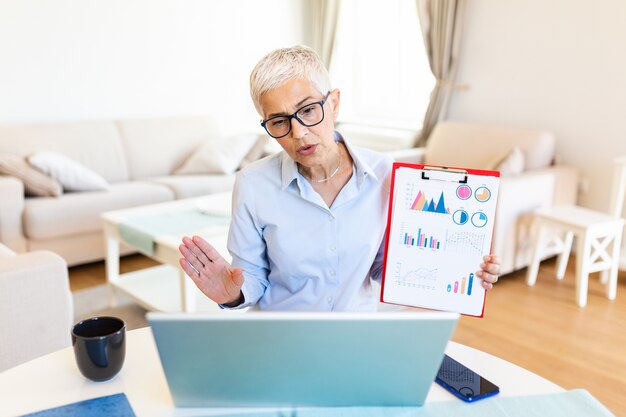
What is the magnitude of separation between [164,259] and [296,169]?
150 centimetres

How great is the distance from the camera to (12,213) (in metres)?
3.24

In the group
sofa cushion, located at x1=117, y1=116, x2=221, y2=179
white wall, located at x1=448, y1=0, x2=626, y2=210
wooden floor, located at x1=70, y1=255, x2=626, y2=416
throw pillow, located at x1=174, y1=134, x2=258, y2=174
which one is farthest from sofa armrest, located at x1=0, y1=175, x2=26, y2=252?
white wall, located at x1=448, y1=0, x2=626, y2=210

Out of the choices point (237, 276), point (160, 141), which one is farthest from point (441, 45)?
point (237, 276)

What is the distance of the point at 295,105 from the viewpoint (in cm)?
120

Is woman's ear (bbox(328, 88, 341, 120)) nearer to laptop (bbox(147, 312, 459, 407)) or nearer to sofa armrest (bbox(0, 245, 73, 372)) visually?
laptop (bbox(147, 312, 459, 407))

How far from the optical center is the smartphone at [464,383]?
3.06 feet

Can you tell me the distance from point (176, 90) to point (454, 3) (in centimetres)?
228

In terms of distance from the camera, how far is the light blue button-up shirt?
1286mm

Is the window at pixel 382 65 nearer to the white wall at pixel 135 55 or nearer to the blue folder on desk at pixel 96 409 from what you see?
the white wall at pixel 135 55

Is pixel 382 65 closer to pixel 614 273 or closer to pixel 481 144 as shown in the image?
pixel 481 144

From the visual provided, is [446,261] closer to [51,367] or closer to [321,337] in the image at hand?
[321,337]

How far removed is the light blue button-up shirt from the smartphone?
1.14 feet

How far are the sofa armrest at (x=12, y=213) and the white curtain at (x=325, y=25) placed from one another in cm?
287

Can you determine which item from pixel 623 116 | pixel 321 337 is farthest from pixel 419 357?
pixel 623 116
